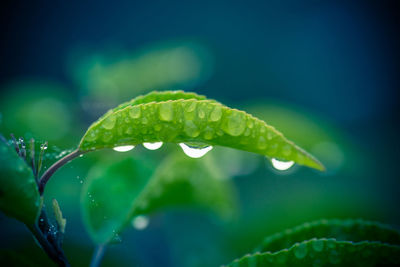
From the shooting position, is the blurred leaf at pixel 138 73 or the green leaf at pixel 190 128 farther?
the blurred leaf at pixel 138 73

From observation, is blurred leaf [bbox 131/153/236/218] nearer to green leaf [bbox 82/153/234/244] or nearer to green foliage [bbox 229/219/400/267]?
green leaf [bbox 82/153/234/244]

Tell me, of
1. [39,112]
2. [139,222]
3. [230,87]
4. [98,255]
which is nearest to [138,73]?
[39,112]

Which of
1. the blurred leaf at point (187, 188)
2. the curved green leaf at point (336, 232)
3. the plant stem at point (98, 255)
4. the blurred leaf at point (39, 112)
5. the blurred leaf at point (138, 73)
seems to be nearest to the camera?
the curved green leaf at point (336, 232)

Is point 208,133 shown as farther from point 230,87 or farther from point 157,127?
point 230,87

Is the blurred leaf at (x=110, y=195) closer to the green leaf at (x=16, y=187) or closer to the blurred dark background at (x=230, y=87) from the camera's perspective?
the blurred dark background at (x=230, y=87)

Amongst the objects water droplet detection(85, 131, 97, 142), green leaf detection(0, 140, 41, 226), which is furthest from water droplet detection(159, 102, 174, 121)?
green leaf detection(0, 140, 41, 226)

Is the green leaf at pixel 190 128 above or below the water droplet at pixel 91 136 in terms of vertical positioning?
above

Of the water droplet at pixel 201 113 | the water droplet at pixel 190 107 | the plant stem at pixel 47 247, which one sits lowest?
the plant stem at pixel 47 247

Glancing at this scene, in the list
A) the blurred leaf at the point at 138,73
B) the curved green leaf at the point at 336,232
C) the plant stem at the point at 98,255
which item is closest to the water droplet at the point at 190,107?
the curved green leaf at the point at 336,232
